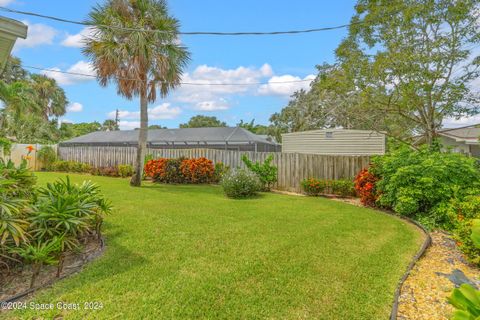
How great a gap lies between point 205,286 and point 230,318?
580mm

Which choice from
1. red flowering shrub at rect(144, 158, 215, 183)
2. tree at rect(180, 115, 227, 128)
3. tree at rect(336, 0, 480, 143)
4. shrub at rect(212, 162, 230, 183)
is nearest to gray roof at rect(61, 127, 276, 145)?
shrub at rect(212, 162, 230, 183)

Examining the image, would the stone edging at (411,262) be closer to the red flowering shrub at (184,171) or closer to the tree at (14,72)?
the red flowering shrub at (184,171)

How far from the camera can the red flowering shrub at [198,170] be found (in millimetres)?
11664

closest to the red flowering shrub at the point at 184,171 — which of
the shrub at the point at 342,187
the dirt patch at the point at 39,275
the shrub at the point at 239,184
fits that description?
the shrub at the point at 239,184

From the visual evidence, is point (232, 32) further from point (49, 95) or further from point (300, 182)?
point (49, 95)

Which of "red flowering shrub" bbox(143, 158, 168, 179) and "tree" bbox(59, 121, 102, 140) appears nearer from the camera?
"red flowering shrub" bbox(143, 158, 168, 179)

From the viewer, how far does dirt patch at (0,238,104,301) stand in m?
2.91

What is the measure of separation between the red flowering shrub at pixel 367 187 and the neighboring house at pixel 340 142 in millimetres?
5219

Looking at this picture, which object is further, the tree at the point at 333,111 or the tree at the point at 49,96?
the tree at the point at 49,96

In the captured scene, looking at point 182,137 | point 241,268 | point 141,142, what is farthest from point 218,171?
point 182,137

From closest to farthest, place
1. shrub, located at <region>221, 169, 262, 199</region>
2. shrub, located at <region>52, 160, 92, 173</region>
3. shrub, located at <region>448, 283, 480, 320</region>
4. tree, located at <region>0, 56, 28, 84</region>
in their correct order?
1. shrub, located at <region>448, 283, 480, 320</region>
2. shrub, located at <region>221, 169, 262, 199</region>
3. shrub, located at <region>52, 160, 92, 173</region>
4. tree, located at <region>0, 56, 28, 84</region>

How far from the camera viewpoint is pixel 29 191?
12.3 ft

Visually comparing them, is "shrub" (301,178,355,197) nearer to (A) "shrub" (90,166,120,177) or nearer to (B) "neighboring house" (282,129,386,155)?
(B) "neighboring house" (282,129,386,155)

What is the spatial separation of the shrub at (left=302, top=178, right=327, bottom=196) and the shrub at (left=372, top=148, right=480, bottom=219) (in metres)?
2.67
